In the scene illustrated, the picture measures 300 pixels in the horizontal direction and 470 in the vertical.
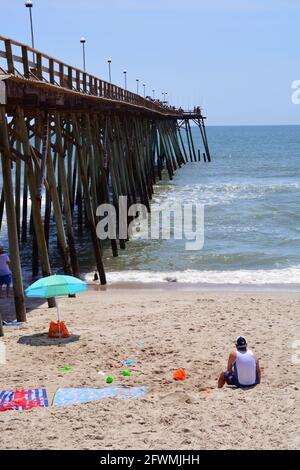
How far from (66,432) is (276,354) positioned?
12.2 ft

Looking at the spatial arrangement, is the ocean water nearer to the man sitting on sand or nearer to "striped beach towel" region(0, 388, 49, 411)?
the man sitting on sand

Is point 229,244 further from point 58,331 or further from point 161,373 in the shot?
point 161,373

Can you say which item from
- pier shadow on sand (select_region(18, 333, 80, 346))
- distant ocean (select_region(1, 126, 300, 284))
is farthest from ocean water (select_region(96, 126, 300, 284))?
Result: pier shadow on sand (select_region(18, 333, 80, 346))

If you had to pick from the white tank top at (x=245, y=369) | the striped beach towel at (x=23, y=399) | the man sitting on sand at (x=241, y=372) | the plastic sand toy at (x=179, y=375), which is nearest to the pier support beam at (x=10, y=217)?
A: the striped beach towel at (x=23, y=399)

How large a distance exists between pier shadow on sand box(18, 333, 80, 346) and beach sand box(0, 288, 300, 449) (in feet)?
0.05

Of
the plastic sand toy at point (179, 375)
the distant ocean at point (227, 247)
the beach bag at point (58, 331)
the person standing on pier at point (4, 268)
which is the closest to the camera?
the plastic sand toy at point (179, 375)

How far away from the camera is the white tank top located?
27.1ft

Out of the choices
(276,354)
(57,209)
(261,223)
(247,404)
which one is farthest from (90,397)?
(261,223)

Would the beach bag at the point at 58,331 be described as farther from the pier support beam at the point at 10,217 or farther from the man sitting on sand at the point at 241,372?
the man sitting on sand at the point at 241,372

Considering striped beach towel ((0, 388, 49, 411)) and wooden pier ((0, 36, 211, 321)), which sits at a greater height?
wooden pier ((0, 36, 211, 321))

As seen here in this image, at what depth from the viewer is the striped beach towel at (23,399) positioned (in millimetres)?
7656

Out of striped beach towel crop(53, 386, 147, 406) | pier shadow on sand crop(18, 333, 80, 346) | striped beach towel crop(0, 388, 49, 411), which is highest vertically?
striped beach towel crop(0, 388, 49, 411)

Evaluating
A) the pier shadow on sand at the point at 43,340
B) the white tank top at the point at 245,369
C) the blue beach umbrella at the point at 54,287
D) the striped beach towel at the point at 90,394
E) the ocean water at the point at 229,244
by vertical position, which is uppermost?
the blue beach umbrella at the point at 54,287
